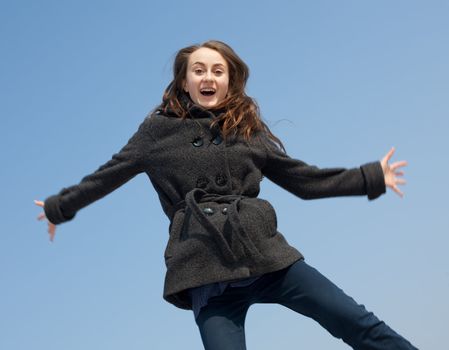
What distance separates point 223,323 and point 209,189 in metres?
0.81

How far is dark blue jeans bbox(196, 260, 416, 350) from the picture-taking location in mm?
3822

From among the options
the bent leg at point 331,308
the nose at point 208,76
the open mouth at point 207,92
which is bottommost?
the bent leg at point 331,308

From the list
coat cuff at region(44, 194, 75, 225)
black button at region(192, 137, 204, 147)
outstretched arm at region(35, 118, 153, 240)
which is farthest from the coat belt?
coat cuff at region(44, 194, 75, 225)

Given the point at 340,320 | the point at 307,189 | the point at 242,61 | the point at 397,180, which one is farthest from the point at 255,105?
the point at 340,320

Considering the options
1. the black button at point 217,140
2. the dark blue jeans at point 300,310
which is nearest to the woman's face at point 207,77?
the black button at point 217,140

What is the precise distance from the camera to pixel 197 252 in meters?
3.96

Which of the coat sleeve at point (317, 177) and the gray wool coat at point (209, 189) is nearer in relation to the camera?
the gray wool coat at point (209, 189)

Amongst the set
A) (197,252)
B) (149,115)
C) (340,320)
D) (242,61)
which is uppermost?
(242,61)

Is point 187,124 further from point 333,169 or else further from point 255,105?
point 333,169

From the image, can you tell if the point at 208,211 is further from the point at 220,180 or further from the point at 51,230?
the point at 51,230

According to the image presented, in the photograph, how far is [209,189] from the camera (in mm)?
4152

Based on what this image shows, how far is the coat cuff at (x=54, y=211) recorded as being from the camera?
432 centimetres

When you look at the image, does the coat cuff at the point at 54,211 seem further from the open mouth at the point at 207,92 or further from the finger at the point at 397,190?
the finger at the point at 397,190

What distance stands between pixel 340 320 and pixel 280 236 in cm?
64
